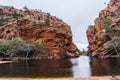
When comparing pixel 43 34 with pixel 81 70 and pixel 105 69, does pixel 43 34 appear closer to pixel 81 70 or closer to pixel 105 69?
pixel 81 70

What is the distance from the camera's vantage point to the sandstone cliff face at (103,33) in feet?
437

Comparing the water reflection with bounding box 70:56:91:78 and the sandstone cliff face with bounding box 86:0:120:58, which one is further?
the sandstone cliff face with bounding box 86:0:120:58

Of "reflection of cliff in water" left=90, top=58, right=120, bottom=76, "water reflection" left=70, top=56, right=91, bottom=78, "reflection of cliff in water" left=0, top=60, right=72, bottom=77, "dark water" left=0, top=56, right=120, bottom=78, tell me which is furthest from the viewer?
"reflection of cliff in water" left=0, top=60, right=72, bottom=77

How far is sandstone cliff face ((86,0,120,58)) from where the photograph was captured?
5242 inches

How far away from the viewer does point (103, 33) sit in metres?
143

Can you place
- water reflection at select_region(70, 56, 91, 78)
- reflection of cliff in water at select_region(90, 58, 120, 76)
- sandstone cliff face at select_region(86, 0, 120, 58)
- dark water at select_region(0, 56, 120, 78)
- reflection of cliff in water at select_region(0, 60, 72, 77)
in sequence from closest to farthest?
water reflection at select_region(70, 56, 91, 78) → reflection of cliff in water at select_region(90, 58, 120, 76) → dark water at select_region(0, 56, 120, 78) → reflection of cliff in water at select_region(0, 60, 72, 77) → sandstone cliff face at select_region(86, 0, 120, 58)

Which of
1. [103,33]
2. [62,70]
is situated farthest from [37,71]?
[103,33]

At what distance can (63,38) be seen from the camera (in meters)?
157

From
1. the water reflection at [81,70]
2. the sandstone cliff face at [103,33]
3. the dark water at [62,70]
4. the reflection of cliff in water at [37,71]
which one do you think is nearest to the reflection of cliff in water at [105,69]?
the dark water at [62,70]

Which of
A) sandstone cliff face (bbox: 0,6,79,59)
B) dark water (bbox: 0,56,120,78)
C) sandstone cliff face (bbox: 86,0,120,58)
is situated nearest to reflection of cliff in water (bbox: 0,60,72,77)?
dark water (bbox: 0,56,120,78)

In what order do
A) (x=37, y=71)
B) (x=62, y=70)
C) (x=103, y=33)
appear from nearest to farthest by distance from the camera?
(x=37, y=71)
(x=62, y=70)
(x=103, y=33)

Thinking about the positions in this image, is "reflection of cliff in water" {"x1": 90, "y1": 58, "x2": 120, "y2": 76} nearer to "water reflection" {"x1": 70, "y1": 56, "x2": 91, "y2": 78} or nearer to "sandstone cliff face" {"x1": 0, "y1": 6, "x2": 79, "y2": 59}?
"water reflection" {"x1": 70, "y1": 56, "x2": 91, "y2": 78}

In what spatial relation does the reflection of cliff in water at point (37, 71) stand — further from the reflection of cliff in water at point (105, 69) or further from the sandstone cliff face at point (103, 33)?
the sandstone cliff face at point (103, 33)

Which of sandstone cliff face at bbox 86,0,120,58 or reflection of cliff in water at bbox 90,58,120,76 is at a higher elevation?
sandstone cliff face at bbox 86,0,120,58
